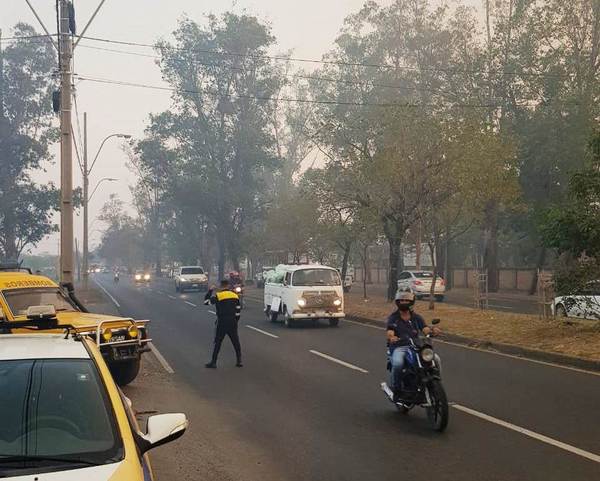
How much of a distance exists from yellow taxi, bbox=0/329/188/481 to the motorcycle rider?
16.8 feet

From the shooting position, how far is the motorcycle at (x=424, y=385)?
8.25m

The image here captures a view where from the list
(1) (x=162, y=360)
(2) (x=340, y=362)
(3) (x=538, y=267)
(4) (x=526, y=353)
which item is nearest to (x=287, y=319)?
(1) (x=162, y=360)

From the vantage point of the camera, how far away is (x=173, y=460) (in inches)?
288

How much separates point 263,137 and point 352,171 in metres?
30.1

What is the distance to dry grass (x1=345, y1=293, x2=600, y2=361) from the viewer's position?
14852mm

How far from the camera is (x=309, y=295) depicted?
2180 centimetres

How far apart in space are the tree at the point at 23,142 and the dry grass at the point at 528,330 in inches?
1489

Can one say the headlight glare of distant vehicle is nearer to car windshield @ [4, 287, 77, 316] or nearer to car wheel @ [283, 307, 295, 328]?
car windshield @ [4, 287, 77, 316]

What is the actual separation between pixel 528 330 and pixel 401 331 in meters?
9.89

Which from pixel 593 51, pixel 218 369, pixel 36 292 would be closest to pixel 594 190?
pixel 218 369

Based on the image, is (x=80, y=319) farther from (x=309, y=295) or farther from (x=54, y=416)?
(x=309, y=295)

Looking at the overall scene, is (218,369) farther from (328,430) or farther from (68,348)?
(68,348)

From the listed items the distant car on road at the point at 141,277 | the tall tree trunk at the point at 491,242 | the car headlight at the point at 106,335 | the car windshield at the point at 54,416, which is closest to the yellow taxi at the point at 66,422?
the car windshield at the point at 54,416

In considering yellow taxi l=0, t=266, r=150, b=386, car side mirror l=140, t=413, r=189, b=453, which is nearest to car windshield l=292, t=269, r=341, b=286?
yellow taxi l=0, t=266, r=150, b=386
